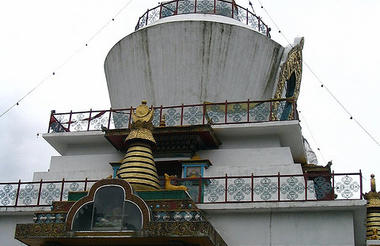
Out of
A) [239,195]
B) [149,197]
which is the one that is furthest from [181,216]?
[239,195]

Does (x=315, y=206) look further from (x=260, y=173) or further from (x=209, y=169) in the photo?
(x=209, y=169)

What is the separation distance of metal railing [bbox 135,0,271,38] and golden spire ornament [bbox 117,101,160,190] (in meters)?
4.85

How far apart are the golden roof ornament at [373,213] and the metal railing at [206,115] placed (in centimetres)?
259

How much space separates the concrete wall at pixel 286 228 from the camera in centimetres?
1144

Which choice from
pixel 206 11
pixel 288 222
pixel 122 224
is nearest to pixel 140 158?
pixel 122 224

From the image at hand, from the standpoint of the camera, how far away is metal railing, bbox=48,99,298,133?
45.5 ft

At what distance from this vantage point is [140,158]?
38.8ft

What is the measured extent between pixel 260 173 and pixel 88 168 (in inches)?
167

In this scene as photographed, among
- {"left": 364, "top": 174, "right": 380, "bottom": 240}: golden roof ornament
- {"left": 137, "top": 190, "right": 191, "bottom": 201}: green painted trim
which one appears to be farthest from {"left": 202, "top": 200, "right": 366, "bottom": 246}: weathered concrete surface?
{"left": 137, "top": 190, "right": 191, "bottom": 201}: green painted trim

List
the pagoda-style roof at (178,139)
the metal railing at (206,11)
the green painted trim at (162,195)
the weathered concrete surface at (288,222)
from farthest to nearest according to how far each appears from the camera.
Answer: the metal railing at (206,11), the pagoda-style roof at (178,139), the weathered concrete surface at (288,222), the green painted trim at (162,195)

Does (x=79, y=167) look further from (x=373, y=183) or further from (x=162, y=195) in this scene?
(x=373, y=183)

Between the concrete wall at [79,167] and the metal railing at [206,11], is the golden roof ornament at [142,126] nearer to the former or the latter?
the concrete wall at [79,167]

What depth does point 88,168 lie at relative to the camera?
1431cm

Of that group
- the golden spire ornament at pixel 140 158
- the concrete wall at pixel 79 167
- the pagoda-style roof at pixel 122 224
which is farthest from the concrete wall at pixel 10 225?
the golden spire ornament at pixel 140 158
